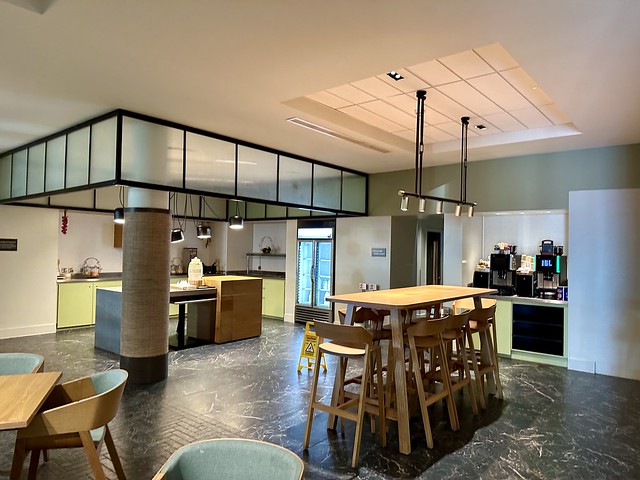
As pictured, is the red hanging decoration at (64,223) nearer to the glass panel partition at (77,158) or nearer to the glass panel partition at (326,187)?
the glass panel partition at (77,158)

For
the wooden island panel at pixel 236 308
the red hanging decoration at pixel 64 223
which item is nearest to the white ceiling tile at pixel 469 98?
the wooden island panel at pixel 236 308

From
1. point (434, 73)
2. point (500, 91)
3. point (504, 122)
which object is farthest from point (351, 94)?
point (504, 122)

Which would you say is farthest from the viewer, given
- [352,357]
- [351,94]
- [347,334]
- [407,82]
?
[351,94]

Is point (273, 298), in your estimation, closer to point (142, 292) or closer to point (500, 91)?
Answer: point (142, 292)

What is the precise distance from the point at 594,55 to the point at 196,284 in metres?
5.73

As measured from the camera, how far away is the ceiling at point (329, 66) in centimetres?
248

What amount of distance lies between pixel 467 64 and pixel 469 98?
81cm

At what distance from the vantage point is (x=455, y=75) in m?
3.68

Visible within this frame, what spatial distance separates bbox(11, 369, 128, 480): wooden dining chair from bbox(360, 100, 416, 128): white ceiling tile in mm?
3331

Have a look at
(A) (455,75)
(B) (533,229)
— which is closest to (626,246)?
(B) (533,229)

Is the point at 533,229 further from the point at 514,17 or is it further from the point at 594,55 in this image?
the point at 514,17

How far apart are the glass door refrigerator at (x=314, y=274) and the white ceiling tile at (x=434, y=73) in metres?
4.78

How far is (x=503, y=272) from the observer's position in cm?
657

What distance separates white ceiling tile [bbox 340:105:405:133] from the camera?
15.3 ft
